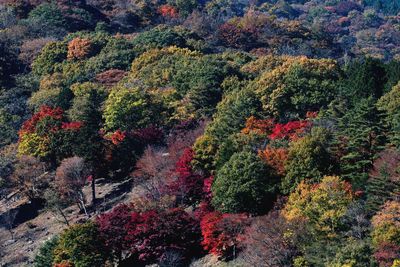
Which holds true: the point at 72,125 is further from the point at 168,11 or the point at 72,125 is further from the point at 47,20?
the point at 168,11

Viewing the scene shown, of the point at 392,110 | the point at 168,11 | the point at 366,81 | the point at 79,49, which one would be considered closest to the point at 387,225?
the point at 392,110

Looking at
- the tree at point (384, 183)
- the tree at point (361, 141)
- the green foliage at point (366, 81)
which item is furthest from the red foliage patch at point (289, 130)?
the tree at point (384, 183)

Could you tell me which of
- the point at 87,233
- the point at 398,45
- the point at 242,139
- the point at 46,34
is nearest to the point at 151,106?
the point at 242,139

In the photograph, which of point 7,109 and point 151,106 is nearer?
point 151,106

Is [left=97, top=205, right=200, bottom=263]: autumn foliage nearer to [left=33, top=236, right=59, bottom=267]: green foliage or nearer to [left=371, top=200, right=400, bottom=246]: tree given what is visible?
[left=33, top=236, right=59, bottom=267]: green foliage

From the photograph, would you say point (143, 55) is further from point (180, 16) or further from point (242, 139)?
point (180, 16)

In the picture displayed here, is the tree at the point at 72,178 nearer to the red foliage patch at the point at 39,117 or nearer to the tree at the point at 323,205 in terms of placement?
the red foliage patch at the point at 39,117
